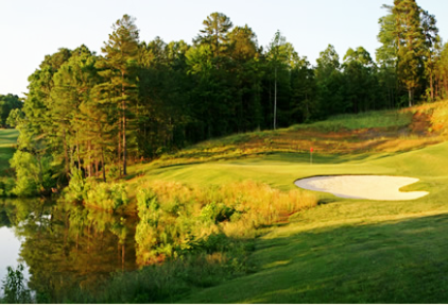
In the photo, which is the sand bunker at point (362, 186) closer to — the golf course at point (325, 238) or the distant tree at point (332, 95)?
the golf course at point (325, 238)

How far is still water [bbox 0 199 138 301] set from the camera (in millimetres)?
14984

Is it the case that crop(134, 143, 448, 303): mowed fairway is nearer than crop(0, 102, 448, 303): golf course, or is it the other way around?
crop(134, 143, 448, 303): mowed fairway

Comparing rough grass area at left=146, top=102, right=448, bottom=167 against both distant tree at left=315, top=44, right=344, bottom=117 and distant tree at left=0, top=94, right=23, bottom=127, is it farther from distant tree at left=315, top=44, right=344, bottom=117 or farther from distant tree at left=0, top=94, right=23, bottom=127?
distant tree at left=0, top=94, right=23, bottom=127

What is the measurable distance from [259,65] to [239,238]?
47.8 meters

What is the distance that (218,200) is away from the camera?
828 inches

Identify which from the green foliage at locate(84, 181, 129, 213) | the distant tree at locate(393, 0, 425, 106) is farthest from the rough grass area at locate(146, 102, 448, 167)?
the green foliage at locate(84, 181, 129, 213)

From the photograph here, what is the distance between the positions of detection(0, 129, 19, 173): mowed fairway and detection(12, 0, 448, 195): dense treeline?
499 centimetres

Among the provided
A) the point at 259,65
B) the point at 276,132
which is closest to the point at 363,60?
the point at 259,65

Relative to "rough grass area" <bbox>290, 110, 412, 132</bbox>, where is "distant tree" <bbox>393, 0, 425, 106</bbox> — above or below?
above

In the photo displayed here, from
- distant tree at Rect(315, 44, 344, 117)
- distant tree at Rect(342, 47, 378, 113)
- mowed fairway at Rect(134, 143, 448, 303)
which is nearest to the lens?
mowed fairway at Rect(134, 143, 448, 303)

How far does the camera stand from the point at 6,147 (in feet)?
182

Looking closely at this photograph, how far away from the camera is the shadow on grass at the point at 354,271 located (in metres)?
6.54

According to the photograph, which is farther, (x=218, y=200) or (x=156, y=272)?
(x=218, y=200)

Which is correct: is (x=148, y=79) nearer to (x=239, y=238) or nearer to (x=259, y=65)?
(x=259, y=65)
